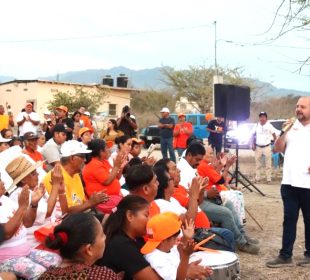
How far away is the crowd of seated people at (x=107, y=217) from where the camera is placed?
9.28ft

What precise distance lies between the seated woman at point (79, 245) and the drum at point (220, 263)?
50.3 inches

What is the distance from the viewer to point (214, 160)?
705 centimetres

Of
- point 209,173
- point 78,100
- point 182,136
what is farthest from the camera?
point 78,100

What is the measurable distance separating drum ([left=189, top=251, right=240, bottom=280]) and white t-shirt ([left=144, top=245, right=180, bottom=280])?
59 centimetres

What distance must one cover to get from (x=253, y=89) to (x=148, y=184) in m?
35.4

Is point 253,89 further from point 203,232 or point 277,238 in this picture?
point 203,232

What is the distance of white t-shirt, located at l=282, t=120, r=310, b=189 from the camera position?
550cm

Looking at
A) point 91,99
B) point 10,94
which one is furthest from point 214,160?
point 10,94

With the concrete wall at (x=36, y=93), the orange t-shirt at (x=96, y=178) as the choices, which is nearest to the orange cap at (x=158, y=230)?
the orange t-shirt at (x=96, y=178)

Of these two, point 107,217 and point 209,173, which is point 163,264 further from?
point 209,173

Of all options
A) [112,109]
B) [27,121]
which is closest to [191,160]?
[27,121]

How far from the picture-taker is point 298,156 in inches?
219

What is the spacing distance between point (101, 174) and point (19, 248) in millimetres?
2034

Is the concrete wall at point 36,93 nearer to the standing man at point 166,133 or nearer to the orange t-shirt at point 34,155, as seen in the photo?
the standing man at point 166,133
